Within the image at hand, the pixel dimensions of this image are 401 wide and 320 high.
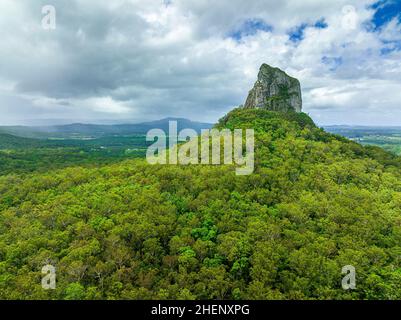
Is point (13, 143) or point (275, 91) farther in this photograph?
point (13, 143)

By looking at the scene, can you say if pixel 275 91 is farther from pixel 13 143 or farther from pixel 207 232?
pixel 13 143

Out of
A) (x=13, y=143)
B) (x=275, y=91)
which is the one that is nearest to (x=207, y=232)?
(x=275, y=91)

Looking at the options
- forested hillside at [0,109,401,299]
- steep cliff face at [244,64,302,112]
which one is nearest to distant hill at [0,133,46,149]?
forested hillside at [0,109,401,299]

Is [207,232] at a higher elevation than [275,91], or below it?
below

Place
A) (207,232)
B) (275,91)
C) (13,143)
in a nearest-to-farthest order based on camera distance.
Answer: (207,232), (275,91), (13,143)

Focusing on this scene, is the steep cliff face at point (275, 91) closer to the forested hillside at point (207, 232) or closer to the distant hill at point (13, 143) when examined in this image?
the forested hillside at point (207, 232)

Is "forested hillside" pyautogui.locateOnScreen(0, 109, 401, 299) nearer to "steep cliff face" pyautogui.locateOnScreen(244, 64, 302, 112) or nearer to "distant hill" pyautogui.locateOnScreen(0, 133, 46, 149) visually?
"steep cliff face" pyautogui.locateOnScreen(244, 64, 302, 112)
